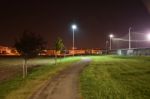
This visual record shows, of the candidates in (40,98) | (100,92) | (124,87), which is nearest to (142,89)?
(124,87)

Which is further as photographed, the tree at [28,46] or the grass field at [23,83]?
the tree at [28,46]

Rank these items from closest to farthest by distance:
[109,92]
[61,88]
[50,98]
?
1. [50,98]
2. [109,92]
3. [61,88]

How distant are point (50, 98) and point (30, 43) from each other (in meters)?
16.7

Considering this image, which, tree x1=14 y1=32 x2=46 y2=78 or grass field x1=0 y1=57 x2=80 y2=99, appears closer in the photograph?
grass field x1=0 y1=57 x2=80 y2=99

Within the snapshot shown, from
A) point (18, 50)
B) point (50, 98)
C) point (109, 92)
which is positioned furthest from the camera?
point (18, 50)

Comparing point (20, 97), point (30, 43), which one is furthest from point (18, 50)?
point (20, 97)

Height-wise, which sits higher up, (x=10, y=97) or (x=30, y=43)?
(x=30, y=43)

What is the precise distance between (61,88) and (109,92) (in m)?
3.01

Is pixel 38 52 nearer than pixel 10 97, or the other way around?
pixel 10 97

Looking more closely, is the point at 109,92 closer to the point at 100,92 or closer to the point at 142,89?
the point at 100,92

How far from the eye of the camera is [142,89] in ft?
52.0

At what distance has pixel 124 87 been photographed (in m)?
16.7

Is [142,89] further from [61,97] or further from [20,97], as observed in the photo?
[20,97]

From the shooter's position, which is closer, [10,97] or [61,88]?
[10,97]
